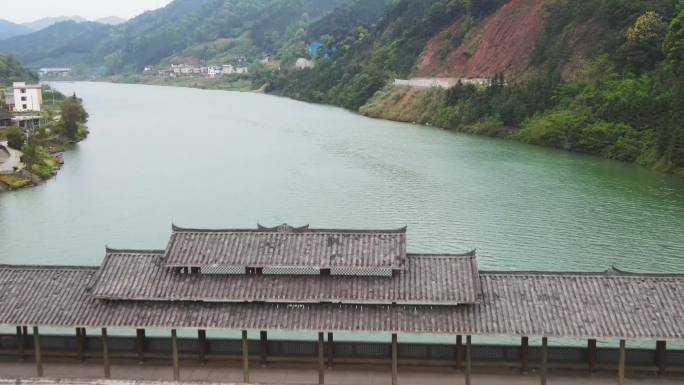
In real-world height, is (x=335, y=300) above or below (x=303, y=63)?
below

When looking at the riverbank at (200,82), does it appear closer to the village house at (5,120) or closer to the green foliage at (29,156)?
the village house at (5,120)

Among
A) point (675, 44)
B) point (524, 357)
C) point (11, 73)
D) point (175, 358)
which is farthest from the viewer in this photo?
point (11, 73)

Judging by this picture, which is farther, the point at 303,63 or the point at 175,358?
the point at 303,63


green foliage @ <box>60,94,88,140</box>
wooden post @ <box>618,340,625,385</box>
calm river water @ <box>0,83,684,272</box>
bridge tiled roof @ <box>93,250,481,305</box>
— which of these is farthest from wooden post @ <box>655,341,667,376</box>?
green foliage @ <box>60,94,88,140</box>

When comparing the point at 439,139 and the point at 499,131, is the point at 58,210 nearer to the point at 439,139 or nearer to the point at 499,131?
the point at 439,139

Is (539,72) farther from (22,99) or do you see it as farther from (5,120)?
(22,99)

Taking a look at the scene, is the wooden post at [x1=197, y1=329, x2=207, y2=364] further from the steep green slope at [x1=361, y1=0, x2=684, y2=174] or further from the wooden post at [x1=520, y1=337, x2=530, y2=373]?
the steep green slope at [x1=361, y1=0, x2=684, y2=174]

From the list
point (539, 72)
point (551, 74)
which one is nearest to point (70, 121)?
point (539, 72)
